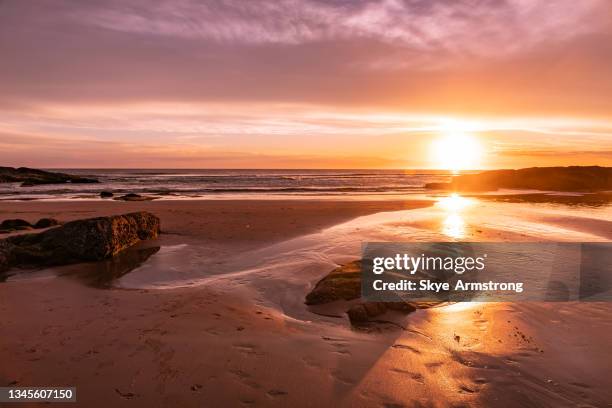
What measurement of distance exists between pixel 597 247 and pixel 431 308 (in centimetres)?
693

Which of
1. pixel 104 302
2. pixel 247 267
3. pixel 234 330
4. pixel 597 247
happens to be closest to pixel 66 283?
pixel 104 302

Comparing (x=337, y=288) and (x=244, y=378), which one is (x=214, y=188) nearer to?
(x=337, y=288)

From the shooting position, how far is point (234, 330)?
4.71 m

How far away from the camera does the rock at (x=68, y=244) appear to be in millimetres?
7840

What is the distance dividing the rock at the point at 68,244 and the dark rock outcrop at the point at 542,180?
118ft

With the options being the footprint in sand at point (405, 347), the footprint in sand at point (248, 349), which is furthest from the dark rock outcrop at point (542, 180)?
the footprint in sand at point (248, 349)

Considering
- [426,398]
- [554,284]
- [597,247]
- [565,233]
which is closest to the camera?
[426,398]

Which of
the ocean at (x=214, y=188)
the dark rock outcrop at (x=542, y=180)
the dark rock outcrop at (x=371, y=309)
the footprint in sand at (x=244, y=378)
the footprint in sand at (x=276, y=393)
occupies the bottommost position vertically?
the footprint in sand at (x=276, y=393)

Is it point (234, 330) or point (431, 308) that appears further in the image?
point (431, 308)

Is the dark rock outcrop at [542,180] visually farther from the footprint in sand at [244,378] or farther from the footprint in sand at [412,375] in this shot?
the footprint in sand at [244,378]

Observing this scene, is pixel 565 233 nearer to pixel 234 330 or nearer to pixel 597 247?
pixel 597 247

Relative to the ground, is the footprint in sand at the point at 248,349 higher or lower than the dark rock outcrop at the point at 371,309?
lower

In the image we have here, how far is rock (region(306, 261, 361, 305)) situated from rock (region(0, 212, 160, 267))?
5.55 metres

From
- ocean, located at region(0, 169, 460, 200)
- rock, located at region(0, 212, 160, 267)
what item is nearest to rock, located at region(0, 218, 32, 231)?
rock, located at region(0, 212, 160, 267)
